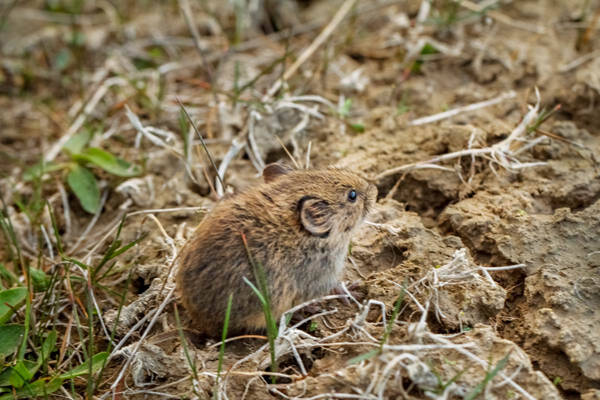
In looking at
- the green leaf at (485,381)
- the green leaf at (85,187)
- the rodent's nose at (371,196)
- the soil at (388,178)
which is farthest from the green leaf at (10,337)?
the green leaf at (485,381)

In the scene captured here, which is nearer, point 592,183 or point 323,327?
point 323,327

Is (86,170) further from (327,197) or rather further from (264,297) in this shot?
(264,297)

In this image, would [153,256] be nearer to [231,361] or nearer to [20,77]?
[231,361]

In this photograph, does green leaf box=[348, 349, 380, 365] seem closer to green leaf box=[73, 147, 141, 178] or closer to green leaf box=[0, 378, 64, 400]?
green leaf box=[0, 378, 64, 400]

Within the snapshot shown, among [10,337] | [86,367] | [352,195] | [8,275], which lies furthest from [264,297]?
[8,275]

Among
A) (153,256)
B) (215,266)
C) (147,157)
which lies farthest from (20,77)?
(215,266)

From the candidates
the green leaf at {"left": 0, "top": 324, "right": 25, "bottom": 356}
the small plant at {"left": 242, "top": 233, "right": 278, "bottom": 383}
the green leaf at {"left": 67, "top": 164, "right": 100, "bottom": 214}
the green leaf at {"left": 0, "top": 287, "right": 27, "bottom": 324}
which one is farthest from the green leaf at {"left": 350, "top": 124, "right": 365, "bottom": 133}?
the green leaf at {"left": 0, "top": 324, "right": 25, "bottom": 356}
